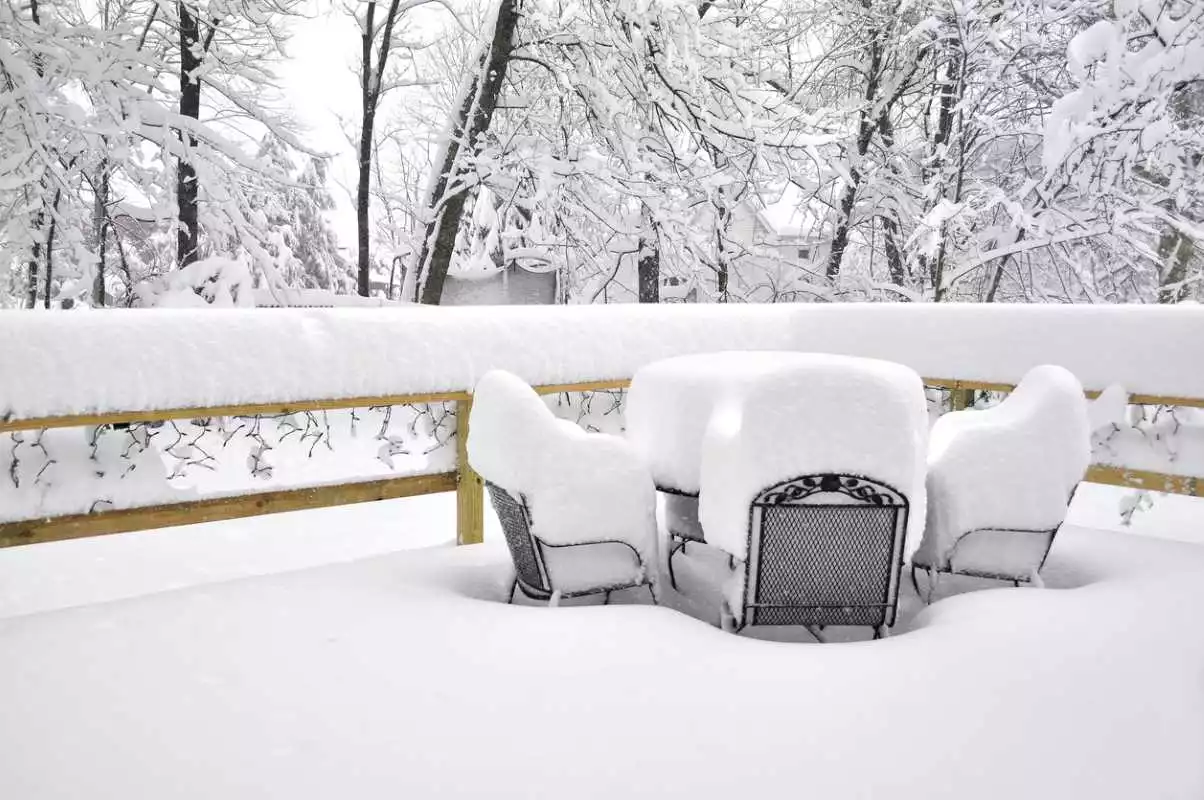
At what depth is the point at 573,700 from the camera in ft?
7.29

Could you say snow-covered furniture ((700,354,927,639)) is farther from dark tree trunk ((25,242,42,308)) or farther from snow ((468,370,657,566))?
dark tree trunk ((25,242,42,308))

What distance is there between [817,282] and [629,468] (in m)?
9.38

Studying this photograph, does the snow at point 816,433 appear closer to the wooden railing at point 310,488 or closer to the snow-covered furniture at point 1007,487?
the snow-covered furniture at point 1007,487

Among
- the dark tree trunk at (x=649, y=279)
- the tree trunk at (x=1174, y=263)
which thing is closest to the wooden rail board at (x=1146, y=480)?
the tree trunk at (x=1174, y=263)

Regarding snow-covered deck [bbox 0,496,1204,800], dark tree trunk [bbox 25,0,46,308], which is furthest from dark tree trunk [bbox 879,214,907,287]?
dark tree trunk [bbox 25,0,46,308]

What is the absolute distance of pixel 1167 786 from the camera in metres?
1.83

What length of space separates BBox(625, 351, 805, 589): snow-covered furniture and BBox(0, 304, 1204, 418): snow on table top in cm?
87

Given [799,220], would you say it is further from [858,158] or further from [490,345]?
[490,345]

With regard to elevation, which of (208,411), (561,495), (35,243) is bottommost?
(561,495)

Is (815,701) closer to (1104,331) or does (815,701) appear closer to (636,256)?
(1104,331)

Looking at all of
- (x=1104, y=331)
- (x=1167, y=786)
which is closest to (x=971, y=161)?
(x=1104, y=331)

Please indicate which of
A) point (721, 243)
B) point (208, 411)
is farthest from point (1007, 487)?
point (721, 243)

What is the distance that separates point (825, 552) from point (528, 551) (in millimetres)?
1120

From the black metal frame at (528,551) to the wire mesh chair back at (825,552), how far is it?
21.4 inches
